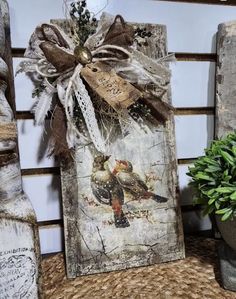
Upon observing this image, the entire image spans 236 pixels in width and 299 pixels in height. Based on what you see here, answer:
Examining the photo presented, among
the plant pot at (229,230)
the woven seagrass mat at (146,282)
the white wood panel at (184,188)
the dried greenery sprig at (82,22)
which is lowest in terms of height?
the woven seagrass mat at (146,282)

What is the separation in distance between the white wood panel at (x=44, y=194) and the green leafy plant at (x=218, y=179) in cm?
29

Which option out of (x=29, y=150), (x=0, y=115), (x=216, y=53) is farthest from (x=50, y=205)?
(x=216, y=53)

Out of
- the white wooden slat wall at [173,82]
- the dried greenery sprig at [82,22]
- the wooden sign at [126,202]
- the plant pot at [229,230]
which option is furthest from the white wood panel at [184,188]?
the dried greenery sprig at [82,22]

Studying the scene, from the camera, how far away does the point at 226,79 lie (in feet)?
2.62

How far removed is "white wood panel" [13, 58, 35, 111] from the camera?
0.73 meters

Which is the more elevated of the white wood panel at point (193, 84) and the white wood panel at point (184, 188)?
the white wood panel at point (193, 84)

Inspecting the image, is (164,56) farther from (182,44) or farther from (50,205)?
(50,205)

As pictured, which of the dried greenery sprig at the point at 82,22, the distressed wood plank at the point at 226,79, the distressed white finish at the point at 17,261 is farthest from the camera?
the distressed wood plank at the point at 226,79

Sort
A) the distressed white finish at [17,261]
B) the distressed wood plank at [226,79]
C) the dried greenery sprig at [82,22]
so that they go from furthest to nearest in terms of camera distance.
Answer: the distressed wood plank at [226,79], the dried greenery sprig at [82,22], the distressed white finish at [17,261]

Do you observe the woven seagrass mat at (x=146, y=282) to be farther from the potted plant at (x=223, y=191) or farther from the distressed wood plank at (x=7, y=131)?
the distressed wood plank at (x=7, y=131)

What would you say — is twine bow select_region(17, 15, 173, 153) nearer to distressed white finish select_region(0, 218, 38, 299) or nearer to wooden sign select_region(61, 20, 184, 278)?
wooden sign select_region(61, 20, 184, 278)

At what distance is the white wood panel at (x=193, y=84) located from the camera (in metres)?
0.84

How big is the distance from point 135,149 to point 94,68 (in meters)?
0.18

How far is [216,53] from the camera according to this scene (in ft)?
2.75
